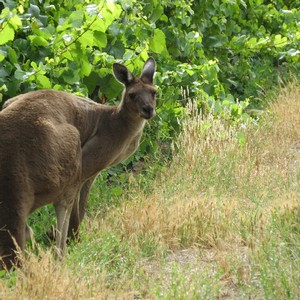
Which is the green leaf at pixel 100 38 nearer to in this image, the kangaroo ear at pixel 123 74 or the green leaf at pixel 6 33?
the kangaroo ear at pixel 123 74

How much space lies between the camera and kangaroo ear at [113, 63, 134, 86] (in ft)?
24.6

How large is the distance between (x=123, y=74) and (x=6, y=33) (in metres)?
1.05

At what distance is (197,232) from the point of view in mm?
6918

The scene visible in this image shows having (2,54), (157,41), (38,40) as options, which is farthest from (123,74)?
(157,41)

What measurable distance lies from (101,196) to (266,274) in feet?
9.66

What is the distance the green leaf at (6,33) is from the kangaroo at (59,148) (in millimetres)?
644

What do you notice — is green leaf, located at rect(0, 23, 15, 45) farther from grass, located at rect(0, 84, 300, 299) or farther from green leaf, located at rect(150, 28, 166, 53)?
green leaf, located at rect(150, 28, 166, 53)

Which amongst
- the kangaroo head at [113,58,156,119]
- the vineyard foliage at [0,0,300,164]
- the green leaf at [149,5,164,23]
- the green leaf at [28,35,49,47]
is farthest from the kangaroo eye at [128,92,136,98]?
the green leaf at [149,5,164,23]

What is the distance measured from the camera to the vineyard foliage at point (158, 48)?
7.80 meters

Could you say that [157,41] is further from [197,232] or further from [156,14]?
[197,232]

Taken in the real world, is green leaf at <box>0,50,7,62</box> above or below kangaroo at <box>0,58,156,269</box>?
above

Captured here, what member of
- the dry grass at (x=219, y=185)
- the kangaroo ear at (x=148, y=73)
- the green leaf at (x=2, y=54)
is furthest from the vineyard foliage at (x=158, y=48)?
the kangaroo ear at (x=148, y=73)

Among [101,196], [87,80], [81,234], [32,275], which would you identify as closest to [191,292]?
[32,275]

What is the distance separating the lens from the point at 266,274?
5535mm
